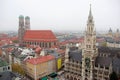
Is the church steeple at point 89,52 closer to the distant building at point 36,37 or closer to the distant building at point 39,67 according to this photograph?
the distant building at point 39,67

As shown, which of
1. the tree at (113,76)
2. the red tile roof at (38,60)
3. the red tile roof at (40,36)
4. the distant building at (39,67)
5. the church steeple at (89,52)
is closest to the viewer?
the tree at (113,76)

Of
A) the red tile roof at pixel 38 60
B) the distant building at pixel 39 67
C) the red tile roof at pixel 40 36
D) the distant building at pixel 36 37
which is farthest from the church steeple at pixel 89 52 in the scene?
the red tile roof at pixel 40 36

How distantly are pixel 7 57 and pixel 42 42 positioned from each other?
15.8 metres

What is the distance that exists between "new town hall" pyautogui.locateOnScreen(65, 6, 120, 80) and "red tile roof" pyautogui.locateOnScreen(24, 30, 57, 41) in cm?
2676

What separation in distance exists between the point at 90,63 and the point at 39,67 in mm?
11189


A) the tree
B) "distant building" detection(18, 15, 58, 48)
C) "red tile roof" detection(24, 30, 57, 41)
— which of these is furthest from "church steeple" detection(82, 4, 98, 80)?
"red tile roof" detection(24, 30, 57, 41)

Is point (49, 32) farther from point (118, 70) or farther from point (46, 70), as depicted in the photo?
point (118, 70)

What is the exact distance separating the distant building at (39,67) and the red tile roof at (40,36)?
23034mm

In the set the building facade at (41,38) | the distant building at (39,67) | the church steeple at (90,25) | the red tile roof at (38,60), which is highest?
the church steeple at (90,25)

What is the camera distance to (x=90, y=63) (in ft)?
104

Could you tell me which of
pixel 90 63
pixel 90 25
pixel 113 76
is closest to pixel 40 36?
pixel 90 25

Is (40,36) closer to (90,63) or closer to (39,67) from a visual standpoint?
(39,67)

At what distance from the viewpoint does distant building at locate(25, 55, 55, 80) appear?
114 ft

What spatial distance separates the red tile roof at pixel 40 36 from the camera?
204 feet
